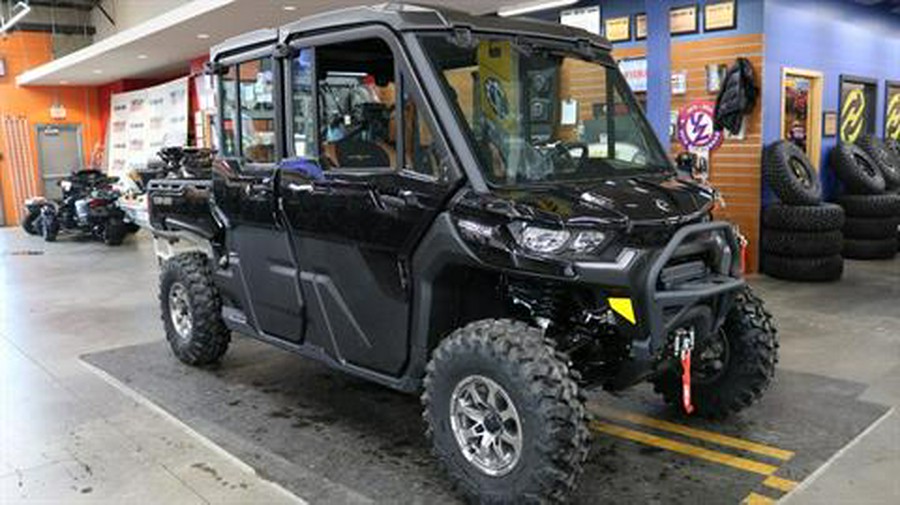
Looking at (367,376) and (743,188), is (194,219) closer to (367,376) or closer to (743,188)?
(367,376)

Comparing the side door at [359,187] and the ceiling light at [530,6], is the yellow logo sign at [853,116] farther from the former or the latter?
the side door at [359,187]

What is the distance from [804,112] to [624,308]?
7160 millimetres

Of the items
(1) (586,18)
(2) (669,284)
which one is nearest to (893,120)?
(1) (586,18)

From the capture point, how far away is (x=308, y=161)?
12.2 feet

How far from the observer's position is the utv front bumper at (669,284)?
2756 mm

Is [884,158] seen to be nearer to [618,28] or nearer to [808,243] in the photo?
[808,243]

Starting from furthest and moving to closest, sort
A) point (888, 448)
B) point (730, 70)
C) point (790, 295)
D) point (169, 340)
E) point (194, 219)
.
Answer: point (730, 70) < point (790, 295) < point (169, 340) < point (194, 219) < point (888, 448)

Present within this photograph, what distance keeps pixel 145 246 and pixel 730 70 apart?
8.86 m

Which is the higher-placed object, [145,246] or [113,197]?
Answer: [113,197]

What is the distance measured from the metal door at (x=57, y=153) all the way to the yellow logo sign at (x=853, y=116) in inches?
598

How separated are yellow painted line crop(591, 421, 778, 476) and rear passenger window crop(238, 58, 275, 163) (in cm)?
230

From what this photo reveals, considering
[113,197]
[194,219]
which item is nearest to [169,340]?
[194,219]

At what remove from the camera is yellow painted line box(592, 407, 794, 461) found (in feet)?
11.7

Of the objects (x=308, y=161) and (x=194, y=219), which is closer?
(x=308, y=161)
